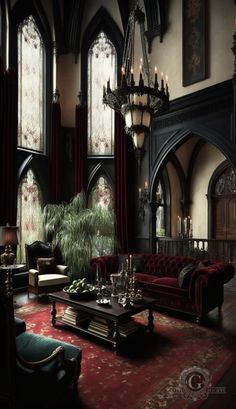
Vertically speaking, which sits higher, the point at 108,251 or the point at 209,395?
the point at 108,251

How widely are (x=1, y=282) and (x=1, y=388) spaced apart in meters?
4.23

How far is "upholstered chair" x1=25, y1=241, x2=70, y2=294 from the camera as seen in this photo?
575cm

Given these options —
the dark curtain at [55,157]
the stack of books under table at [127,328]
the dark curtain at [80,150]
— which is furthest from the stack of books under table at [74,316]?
the dark curtain at [80,150]

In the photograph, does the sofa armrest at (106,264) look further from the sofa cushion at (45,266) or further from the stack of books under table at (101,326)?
the stack of books under table at (101,326)

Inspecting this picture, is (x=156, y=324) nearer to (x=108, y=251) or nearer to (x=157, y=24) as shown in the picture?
(x=108, y=251)

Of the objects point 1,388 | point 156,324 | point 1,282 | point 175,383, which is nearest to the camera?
point 1,388

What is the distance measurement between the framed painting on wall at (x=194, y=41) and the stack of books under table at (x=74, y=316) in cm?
560

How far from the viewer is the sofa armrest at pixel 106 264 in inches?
248

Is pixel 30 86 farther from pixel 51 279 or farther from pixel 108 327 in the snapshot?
pixel 108 327

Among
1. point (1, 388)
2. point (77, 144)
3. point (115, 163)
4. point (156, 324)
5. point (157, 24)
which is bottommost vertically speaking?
point (156, 324)

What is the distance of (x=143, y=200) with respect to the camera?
786 centimetres

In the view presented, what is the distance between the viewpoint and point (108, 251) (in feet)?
24.4

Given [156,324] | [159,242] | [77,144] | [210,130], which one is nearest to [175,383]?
[156,324]

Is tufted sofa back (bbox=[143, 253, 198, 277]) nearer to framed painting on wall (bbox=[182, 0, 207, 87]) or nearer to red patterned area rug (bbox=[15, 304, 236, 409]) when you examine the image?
red patterned area rug (bbox=[15, 304, 236, 409])
